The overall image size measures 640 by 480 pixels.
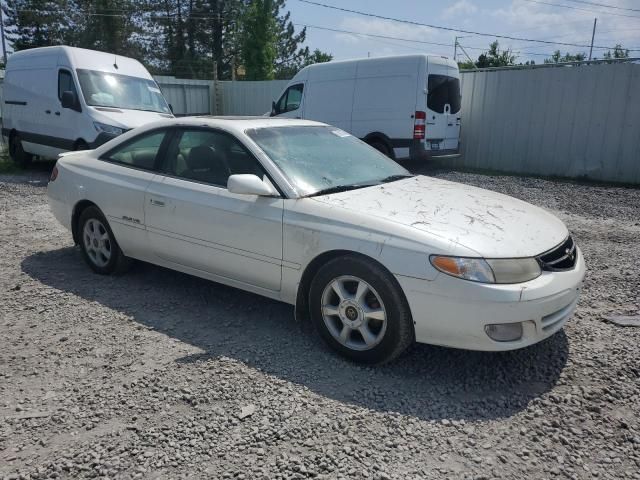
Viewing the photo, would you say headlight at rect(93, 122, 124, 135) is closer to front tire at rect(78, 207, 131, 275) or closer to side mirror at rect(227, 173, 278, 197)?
front tire at rect(78, 207, 131, 275)

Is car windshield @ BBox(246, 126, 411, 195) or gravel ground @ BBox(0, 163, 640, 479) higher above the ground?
car windshield @ BBox(246, 126, 411, 195)

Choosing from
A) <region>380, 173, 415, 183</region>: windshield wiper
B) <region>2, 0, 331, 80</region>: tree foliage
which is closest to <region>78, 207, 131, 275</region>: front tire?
<region>380, 173, 415, 183</region>: windshield wiper

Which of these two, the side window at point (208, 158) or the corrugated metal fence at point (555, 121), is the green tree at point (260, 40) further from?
the side window at point (208, 158)

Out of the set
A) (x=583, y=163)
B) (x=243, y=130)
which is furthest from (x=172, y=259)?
(x=583, y=163)

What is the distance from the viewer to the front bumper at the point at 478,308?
9.36 feet

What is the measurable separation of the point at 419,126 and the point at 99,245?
7988 millimetres

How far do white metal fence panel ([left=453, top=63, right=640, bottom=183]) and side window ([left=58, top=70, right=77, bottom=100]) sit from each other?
353 inches

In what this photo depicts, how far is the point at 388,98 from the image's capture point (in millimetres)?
11406

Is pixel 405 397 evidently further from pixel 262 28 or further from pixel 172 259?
pixel 262 28

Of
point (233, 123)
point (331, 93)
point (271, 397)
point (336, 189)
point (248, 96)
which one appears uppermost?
point (248, 96)

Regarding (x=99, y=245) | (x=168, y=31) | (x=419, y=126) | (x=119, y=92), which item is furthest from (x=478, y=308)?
(x=168, y=31)

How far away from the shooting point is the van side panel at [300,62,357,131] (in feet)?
39.7

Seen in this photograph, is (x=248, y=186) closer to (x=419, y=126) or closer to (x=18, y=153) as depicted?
(x=419, y=126)

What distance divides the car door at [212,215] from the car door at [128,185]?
0.14m
